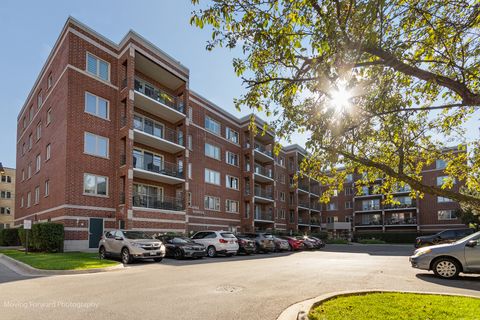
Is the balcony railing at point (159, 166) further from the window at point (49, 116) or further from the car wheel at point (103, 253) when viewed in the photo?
the car wheel at point (103, 253)

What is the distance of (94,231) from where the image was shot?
22844mm

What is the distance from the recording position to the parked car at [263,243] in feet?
85.0

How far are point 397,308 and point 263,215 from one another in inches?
1489

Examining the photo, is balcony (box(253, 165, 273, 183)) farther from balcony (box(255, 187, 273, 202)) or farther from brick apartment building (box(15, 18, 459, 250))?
brick apartment building (box(15, 18, 459, 250))

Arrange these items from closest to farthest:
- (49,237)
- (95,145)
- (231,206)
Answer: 1. (49,237)
2. (95,145)
3. (231,206)

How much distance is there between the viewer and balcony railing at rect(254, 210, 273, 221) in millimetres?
42794

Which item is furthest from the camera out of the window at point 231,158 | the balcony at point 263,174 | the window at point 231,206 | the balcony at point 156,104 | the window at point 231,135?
the balcony at point 263,174

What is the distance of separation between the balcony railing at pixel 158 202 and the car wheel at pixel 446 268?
61.4 feet

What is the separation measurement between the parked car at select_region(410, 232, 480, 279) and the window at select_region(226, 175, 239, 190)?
94.3ft

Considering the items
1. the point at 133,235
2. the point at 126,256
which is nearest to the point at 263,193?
the point at 133,235

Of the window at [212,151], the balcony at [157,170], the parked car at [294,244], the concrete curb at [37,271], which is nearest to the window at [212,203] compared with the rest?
the window at [212,151]

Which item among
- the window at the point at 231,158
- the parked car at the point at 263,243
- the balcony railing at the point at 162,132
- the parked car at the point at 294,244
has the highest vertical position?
the balcony railing at the point at 162,132

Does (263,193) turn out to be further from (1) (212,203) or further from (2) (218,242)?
(2) (218,242)

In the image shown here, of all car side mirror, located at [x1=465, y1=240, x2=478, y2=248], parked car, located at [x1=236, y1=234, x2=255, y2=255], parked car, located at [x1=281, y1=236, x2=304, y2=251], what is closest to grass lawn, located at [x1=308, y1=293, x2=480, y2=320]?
car side mirror, located at [x1=465, y1=240, x2=478, y2=248]
